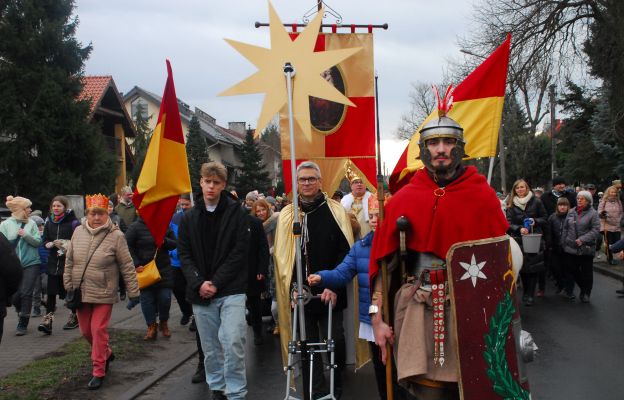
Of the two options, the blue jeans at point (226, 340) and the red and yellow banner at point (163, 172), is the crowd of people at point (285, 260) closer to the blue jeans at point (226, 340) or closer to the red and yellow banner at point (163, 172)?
the blue jeans at point (226, 340)

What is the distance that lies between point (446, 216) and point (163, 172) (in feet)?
12.5

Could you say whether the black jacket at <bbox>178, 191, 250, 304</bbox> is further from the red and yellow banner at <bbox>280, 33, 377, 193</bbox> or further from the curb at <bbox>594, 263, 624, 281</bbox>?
the curb at <bbox>594, 263, 624, 281</bbox>

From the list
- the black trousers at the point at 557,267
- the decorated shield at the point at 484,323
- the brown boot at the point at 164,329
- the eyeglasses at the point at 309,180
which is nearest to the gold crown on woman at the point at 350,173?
the eyeglasses at the point at 309,180

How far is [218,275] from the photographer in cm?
536

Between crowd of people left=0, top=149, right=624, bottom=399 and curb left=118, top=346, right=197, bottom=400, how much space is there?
41cm

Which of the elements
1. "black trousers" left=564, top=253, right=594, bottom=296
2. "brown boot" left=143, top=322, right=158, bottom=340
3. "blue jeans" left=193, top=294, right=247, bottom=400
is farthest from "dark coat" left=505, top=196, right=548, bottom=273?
"blue jeans" left=193, top=294, right=247, bottom=400

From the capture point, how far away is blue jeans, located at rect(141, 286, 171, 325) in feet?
27.5

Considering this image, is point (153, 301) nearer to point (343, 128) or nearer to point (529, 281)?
point (343, 128)

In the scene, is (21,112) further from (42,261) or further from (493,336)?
(493,336)

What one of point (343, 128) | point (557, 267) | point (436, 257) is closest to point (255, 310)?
point (343, 128)

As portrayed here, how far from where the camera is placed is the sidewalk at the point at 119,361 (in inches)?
265

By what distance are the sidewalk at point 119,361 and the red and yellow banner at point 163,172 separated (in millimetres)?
1525

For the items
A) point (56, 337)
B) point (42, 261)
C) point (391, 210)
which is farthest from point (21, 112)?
Answer: point (391, 210)

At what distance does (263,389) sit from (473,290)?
3699 millimetres
